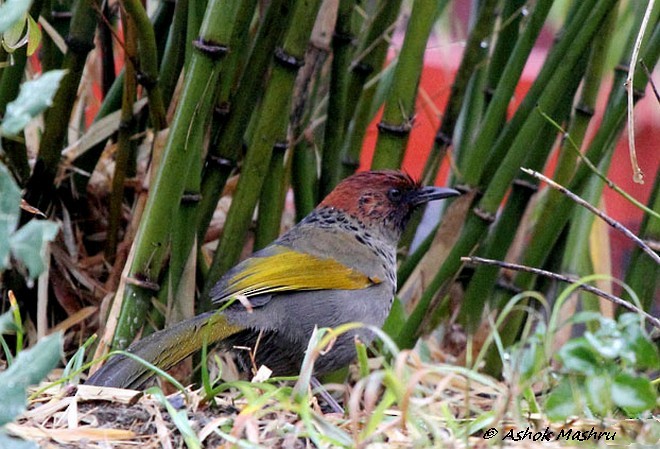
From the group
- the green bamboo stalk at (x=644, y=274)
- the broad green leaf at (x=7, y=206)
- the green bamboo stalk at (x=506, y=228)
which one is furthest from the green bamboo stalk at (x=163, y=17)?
the broad green leaf at (x=7, y=206)

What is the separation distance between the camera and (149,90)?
10.4 ft

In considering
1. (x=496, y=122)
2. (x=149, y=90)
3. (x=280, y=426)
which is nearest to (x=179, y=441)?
(x=280, y=426)

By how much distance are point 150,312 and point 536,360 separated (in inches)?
62.7

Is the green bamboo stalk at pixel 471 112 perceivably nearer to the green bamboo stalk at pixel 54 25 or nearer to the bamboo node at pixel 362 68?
the bamboo node at pixel 362 68

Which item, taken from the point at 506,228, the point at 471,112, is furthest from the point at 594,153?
the point at 471,112

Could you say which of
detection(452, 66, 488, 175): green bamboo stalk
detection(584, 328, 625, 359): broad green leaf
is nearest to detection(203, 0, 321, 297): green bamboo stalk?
detection(452, 66, 488, 175): green bamboo stalk

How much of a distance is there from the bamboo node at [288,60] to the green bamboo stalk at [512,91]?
727 mm

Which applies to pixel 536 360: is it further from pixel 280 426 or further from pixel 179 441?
pixel 179 441

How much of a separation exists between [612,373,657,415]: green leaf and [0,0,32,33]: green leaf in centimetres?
124

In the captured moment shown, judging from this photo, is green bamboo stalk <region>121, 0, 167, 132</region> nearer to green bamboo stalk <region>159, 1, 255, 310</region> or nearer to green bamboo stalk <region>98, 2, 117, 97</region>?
green bamboo stalk <region>159, 1, 255, 310</region>

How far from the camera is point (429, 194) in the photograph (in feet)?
12.4

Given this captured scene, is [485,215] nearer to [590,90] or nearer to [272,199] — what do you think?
[590,90]

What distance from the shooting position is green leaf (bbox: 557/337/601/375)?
6.23 feet

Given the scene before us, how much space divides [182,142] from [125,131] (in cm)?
60
